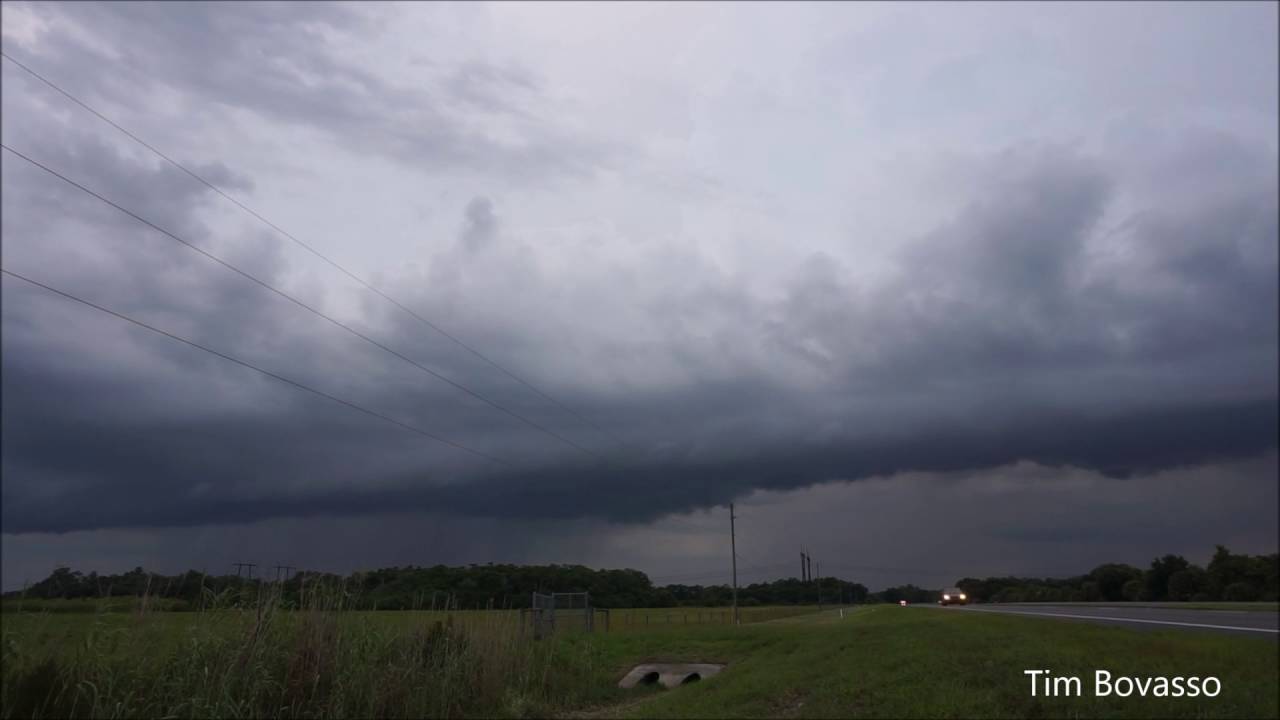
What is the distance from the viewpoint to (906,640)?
18641 millimetres

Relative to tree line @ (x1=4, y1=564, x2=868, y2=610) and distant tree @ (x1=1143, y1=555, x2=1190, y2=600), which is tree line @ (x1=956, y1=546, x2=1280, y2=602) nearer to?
distant tree @ (x1=1143, y1=555, x2=1190, y2=600)

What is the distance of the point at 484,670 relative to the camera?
18016 millimetres

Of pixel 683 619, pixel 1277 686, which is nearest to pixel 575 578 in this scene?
pixel 683 619

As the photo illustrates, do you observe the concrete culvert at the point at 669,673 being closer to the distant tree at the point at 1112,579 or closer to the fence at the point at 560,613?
the fence at the point at 560,613

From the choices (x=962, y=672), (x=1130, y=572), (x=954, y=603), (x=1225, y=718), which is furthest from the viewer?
(x=954, y=603)

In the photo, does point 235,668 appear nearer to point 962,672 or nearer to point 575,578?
point 962,672

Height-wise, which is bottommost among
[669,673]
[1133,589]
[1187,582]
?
[669,673]

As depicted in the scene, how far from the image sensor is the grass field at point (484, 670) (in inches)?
447

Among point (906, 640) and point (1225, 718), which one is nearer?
point (1225, 718)

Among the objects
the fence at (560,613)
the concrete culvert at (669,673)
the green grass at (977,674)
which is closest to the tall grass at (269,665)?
the green grass at (977,674)

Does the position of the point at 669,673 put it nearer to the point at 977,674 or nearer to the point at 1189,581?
the point at 977,674

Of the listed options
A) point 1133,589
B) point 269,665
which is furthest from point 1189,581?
point 269,665

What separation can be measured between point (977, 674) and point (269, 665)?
38.2 ft

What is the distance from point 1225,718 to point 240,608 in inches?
564
